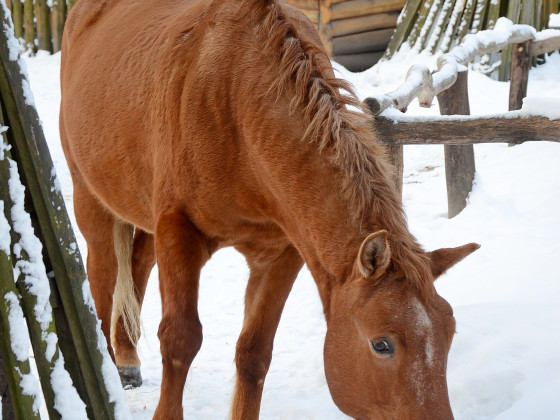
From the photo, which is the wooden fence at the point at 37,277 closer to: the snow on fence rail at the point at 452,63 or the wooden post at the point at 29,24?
the snow on fence rail at the point at 452,63

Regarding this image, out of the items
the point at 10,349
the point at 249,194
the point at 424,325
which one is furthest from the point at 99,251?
the point at 424,325

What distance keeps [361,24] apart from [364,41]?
27cm

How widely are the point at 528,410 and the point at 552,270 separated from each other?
1.92m

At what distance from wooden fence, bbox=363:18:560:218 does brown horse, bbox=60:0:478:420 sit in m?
1.02

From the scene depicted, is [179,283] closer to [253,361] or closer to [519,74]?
[253,361]

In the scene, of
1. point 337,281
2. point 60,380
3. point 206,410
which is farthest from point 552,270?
point 60,380

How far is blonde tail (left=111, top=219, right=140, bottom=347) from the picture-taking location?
417cm

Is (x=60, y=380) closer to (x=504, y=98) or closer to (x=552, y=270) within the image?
(x=552, y=270)

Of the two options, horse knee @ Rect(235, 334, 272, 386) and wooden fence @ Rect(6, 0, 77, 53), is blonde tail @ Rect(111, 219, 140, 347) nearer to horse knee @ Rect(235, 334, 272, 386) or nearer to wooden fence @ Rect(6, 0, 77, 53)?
horse knee @ Rect(235, 334, 272, 386)

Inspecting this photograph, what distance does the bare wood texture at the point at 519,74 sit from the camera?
790 cm

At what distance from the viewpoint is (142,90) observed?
334 cm

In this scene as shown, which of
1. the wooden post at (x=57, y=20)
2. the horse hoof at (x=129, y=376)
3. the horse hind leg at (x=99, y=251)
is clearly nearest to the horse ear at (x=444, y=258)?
the horse hind leg at (x=99, y=251)

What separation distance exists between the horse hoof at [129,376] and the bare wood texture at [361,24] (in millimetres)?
7887

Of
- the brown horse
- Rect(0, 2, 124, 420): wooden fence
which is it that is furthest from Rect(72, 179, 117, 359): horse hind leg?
Rect(0, 2, 124, 420): wooden fence
